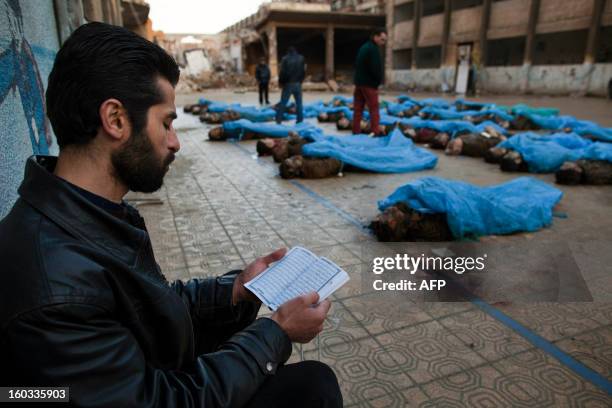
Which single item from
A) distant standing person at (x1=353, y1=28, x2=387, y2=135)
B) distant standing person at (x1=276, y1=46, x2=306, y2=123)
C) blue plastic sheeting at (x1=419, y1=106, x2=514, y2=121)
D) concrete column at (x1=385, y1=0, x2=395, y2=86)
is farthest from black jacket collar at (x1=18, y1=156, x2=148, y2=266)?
concrete column at (x1=385, y1=0, x2=395, y2=86)

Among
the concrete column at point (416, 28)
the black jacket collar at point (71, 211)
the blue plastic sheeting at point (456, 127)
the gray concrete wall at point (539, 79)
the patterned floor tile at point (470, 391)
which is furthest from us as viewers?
the concrete column at point (416, 28)

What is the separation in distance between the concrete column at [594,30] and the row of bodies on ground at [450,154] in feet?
29.2

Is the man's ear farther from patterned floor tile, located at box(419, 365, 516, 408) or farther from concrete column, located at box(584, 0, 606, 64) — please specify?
concrete column, located at box(584, 0, 606, 64)

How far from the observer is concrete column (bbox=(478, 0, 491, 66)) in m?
22.2

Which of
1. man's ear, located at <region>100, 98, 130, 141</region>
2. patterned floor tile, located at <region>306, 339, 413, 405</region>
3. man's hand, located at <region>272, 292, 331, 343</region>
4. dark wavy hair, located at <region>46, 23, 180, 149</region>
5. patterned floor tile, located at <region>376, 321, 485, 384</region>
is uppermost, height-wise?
dark wavy hair, located at <region>46, 23, 180, 149</region>

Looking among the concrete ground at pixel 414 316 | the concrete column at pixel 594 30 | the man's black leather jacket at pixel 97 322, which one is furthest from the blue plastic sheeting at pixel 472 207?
the concrete column at pixel 594 30

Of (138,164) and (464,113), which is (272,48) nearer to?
(464,113)

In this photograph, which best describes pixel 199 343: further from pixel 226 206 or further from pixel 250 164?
pixel 250 164

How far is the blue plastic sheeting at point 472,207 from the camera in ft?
12.9

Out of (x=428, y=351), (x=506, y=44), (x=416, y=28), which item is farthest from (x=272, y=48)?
(x=428, y=351)

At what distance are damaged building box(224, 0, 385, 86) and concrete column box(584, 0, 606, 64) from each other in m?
14.8

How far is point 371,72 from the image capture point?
8484mm

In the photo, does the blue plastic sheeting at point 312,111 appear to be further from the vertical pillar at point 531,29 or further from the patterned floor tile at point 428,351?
the vertical pillar at point 531,29

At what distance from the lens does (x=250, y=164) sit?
7.49 meters
